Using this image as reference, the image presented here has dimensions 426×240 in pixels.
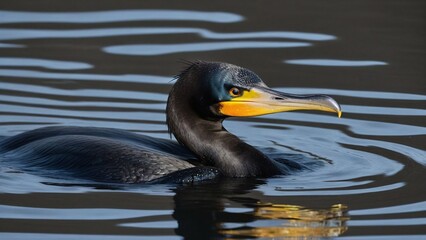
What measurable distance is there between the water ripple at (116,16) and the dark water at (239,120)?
0.07 ft

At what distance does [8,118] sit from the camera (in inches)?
450

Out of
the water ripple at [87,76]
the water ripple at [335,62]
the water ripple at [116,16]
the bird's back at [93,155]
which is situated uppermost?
the water ripple at [116,16]

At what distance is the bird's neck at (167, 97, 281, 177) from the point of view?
31.9ft

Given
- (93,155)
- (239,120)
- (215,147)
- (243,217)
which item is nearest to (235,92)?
(215,147)

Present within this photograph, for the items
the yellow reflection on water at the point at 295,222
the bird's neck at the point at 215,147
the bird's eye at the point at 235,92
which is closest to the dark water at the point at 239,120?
the yellow reflection on water at the point at 295,222

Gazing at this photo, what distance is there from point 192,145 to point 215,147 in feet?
0.55

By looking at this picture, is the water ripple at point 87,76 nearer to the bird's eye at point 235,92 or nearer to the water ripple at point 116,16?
the water ripple at point 116,16

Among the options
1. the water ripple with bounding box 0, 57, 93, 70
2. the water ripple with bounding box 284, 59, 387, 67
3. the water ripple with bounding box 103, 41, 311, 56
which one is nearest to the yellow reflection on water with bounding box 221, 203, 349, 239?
the water ripple with bounding box 284, 59, 387, 67

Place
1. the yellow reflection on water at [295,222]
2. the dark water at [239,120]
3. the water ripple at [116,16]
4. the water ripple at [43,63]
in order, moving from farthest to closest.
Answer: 1. the water ripple at [116,16]
2. the water ripple at [43,63]
3. the dark water at [239,120]
4. the yellow reflection on water at [295,222]

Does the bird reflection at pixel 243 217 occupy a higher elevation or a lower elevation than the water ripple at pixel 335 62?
lower

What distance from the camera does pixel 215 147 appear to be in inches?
386

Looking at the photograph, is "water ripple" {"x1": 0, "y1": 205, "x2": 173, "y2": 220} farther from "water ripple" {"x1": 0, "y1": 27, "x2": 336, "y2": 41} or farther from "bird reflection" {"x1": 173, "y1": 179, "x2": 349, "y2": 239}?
"water ripple" {"x1": 0, "y1": 27, "x2": 336, "y2": 41}

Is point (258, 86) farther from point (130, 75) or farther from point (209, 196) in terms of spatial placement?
point (130, 75)

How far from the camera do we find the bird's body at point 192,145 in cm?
946
